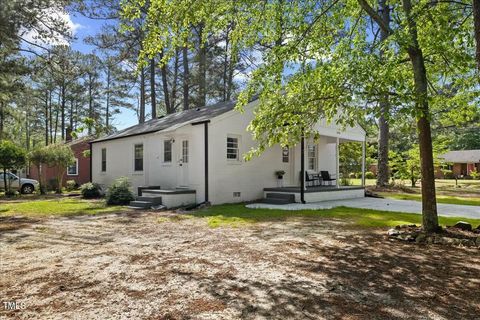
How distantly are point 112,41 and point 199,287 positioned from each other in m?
22.3

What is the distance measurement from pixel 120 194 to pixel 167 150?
8.34 feet

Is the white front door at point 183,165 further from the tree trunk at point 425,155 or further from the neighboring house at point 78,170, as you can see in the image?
the neighboring house at point 78,170

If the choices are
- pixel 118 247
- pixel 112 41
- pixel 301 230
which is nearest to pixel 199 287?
pixel 118 247

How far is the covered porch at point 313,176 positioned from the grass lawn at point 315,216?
1.91 m

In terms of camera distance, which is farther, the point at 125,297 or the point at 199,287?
the point at 199,287

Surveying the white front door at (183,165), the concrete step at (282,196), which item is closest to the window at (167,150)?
the white front door at (183,165)

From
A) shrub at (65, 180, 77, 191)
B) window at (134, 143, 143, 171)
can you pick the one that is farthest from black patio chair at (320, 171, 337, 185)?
shrub at (65, 180, 77, 191)

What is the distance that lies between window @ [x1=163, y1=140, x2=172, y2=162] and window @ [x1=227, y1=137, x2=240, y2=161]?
264 centimetres

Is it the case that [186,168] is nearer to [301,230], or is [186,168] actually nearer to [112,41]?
[301,230]

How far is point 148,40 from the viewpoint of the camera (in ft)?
25.6

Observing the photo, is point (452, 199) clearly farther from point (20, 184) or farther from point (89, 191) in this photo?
point (20, 184)

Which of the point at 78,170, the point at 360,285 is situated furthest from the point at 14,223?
the point at 78,170

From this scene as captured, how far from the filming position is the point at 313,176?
1659 cm

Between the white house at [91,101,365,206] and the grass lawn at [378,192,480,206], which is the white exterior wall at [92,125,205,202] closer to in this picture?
the white house at [91,101,365,206]
